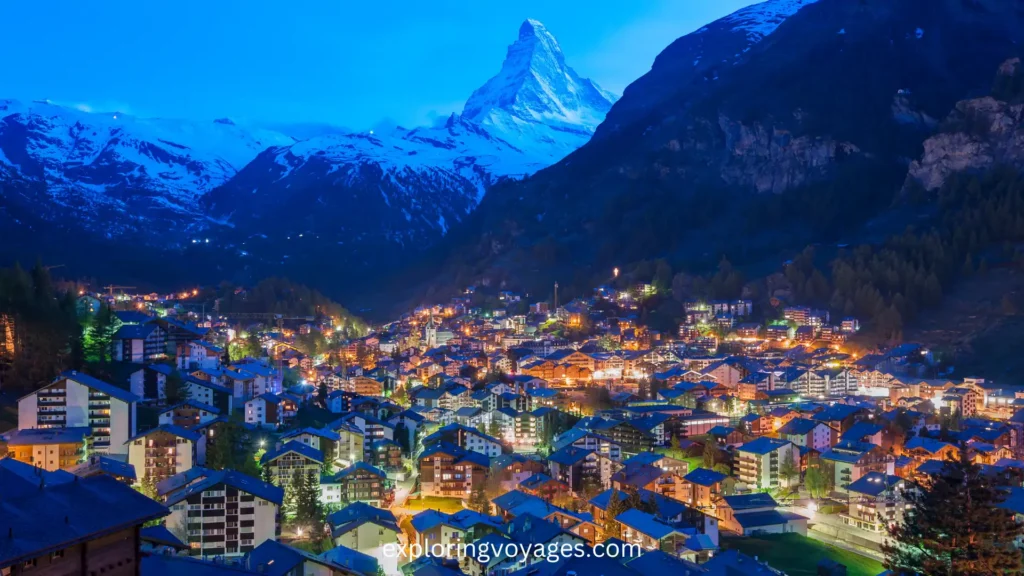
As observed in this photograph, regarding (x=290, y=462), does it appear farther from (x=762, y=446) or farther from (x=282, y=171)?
(x=282, y=171)

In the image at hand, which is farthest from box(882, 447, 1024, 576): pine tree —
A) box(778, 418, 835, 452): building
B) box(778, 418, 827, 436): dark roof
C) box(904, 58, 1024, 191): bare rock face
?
box(904, 58, 1024, 191): bare rock face

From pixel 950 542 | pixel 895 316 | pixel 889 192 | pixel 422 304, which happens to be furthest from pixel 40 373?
pixel 889 192

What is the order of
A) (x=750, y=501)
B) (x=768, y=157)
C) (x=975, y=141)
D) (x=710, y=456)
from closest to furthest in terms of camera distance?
1. (x=750, y=501)
2. (x=710, y=456)
3. (x=975, y=141)
4. (x=768, y=157)

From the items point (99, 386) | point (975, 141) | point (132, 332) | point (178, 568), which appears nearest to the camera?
point (178, 568)

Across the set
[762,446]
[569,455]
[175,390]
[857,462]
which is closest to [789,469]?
[762,446]

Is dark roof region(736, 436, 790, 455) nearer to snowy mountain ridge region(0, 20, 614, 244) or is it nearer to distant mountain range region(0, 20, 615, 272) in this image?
distant mountain range region(0, 20, 615, 272)

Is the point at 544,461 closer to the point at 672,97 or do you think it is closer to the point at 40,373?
the point at 40,373
